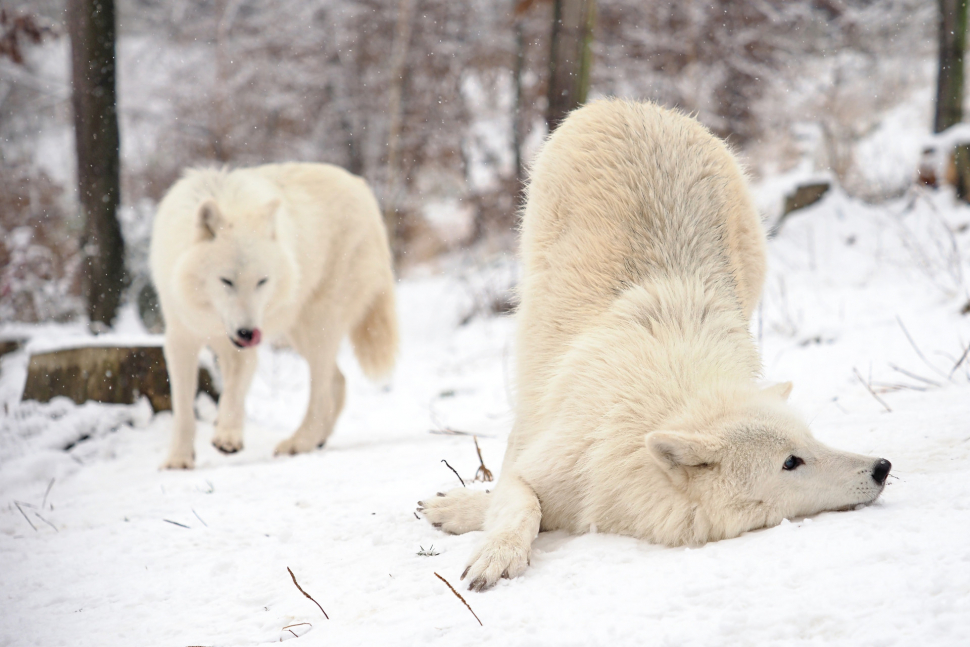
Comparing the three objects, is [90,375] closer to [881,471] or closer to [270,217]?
[270,217]

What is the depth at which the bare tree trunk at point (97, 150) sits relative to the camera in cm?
680

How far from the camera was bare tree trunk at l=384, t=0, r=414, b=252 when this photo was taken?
13.3 meters

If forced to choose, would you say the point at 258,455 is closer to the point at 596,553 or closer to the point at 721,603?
the point at 596,553

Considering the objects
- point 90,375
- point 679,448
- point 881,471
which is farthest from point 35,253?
point 881,471

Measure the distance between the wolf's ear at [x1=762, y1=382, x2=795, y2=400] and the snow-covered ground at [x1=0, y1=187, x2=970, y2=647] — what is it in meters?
0.34

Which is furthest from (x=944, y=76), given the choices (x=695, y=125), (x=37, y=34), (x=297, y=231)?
(x=37, y=34)

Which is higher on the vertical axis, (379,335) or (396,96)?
(396,96)

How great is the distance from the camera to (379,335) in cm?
595

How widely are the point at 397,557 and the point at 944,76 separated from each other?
990cm

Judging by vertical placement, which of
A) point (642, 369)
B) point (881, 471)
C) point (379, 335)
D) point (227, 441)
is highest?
point (642, 369)

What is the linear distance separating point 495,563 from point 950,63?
32.3ft

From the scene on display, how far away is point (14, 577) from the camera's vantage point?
2.61 meters

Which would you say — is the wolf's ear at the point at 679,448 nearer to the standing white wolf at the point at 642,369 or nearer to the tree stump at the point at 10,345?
the standing white wolf at the point at 642,369

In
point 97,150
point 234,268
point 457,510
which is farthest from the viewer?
point 97,150
